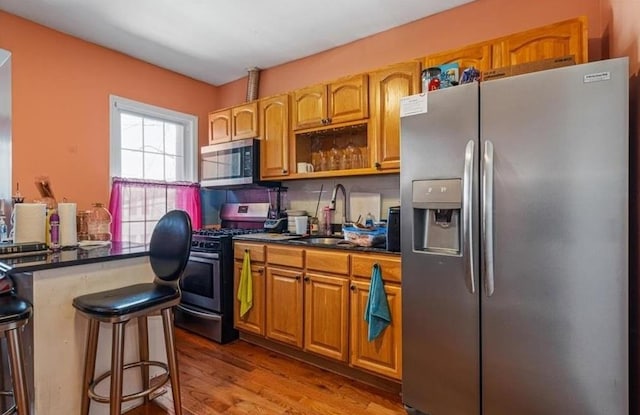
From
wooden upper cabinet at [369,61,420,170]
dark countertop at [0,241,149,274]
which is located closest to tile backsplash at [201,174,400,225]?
wooden upper cabinet at [369,61,420,170]

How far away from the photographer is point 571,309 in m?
1.40

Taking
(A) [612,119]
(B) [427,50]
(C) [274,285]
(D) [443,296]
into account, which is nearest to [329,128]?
(B) [427,50]

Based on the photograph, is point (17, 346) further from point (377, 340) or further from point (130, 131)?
point (130, 131)

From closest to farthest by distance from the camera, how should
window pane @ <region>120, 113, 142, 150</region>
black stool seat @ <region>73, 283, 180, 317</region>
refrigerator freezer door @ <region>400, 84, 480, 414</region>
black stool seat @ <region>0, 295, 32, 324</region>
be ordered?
→ 1. black stool seat @ <region>0, 295, 32, 324</region>
2. black stool seat @ <region>73, 283, 180, 317</region>
3. refrigerator freezer door @ <region>400, 84, 480, 414</region>
4. window pane @ <region>120, 113, 142, 150</region>

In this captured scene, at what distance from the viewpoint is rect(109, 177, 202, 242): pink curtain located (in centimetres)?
307

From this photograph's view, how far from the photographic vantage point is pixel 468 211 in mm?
1568

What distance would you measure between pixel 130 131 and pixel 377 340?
2934 millimetres

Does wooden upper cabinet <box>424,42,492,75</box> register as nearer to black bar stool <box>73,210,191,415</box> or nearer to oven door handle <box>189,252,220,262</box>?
black bar stool <box>73,210,191,415</box>

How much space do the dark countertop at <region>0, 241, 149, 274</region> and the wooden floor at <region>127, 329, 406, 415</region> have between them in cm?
90

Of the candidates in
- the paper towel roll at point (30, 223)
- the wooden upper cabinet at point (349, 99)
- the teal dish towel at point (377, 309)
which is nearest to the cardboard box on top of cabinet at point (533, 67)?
the wooden upper cabinet at point (349, 99)

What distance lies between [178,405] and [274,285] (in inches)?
42.4

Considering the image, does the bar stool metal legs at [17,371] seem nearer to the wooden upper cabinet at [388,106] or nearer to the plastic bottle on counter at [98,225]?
the plastic bottle on counter at [98,225]

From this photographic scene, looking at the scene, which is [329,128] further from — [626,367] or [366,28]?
[626,367]

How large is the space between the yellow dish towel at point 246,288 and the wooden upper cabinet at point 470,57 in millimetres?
2023
